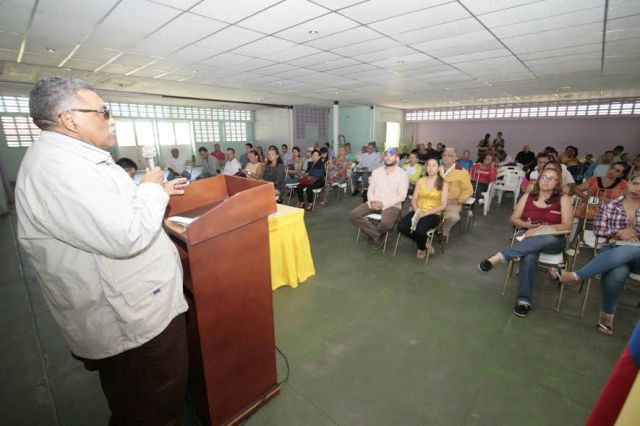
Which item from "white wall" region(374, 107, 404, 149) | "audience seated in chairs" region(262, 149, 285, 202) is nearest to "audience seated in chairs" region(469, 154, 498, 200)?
"audience seated in chairs" region(262, 149, 285, 202)

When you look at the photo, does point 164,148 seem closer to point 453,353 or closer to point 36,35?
point 36,35

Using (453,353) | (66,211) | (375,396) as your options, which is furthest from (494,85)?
(66,211)

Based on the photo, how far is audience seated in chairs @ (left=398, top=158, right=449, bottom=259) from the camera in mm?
3739

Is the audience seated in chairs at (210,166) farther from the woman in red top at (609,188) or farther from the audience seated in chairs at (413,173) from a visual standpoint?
the woman in red top at (609,188)

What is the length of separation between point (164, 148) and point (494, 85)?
12.7 metres

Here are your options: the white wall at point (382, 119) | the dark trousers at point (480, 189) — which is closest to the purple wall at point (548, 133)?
the white wall at point (382, 119)

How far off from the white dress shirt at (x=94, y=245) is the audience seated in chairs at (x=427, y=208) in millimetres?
3209

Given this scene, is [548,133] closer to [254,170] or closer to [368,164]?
[368,164]

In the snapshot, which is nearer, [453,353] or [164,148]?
[453,353]

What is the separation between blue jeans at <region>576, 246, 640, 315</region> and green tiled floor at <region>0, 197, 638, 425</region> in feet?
0.94

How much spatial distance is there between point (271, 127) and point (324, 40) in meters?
11.6

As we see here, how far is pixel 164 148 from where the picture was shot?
12859 millimetres

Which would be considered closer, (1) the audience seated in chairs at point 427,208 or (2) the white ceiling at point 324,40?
(2) the white ceiling at point 324,40

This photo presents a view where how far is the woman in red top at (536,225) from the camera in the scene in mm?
2662
